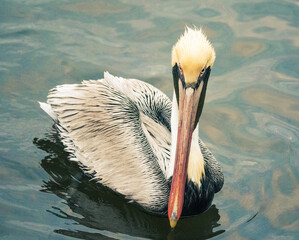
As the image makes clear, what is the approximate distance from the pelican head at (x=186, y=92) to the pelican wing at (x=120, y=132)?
44 cm

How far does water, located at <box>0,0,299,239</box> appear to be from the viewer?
5594 mm

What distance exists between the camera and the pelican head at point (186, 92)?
4820 millimetres

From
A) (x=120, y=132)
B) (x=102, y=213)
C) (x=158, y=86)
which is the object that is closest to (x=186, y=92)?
(x=120, y=132)

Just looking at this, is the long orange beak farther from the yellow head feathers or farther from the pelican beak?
the yellow head feathers

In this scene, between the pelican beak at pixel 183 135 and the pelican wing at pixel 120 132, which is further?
the pelican wing at pixel 120 132

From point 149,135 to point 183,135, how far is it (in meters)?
0.98

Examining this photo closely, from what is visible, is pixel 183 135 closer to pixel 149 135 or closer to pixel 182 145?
pixel 182 145

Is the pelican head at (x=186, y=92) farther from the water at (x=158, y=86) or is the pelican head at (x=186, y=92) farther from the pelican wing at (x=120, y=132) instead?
the water at (x=158, y=86)

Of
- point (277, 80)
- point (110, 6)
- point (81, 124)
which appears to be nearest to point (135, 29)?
point (110, 6)

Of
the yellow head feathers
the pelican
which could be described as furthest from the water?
the yellow head feathers

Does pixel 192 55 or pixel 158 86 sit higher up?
pixel 158 86

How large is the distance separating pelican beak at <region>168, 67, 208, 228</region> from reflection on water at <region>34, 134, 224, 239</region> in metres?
0.47

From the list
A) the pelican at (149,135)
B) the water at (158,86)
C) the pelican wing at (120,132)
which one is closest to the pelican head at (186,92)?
the pelican at (149,135)

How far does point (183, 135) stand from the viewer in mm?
4988
